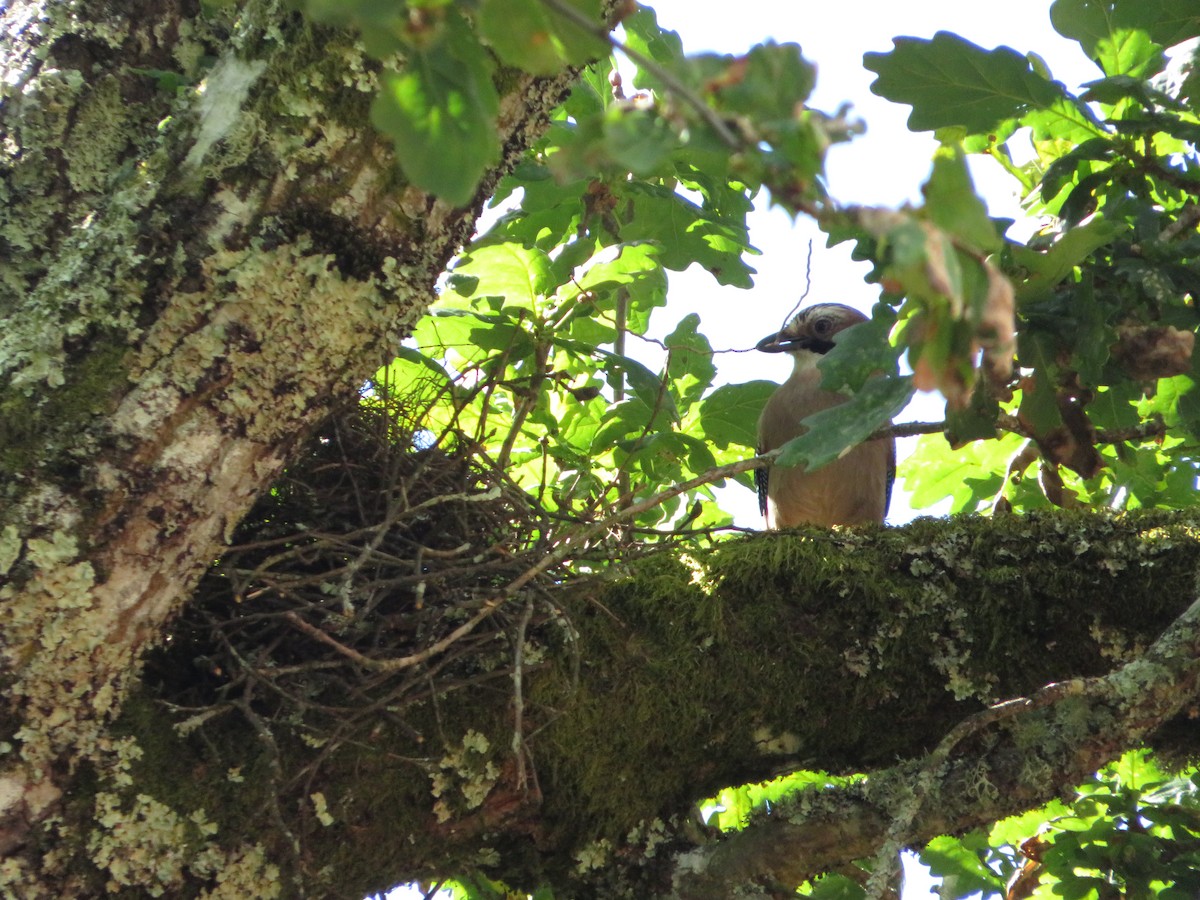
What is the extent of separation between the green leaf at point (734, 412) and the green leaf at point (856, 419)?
1.55 m

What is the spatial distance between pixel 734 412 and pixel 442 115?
105 inches

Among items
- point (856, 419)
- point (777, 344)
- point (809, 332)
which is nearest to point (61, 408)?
point (856, 419)

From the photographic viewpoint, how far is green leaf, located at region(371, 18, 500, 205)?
0.92 metres

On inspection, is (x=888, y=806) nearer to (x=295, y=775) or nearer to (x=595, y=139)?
(x=295, y=775)

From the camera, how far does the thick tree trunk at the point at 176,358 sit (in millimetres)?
1721

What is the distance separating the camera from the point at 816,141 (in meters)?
0.80

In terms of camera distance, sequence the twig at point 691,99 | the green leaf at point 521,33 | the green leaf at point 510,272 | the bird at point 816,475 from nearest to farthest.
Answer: the twig at point 691,99 → the green leaf at point 521,33 → the green leaf at point 510,272 → the bird at point 816,475

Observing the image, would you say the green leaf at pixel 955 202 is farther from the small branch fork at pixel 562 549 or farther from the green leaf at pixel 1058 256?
the green leaf at pixel 1058 256

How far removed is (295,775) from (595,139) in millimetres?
1500

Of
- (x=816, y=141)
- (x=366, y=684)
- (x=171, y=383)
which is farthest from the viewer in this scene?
(x=366, y=684)

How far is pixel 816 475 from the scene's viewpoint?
16.1 ft

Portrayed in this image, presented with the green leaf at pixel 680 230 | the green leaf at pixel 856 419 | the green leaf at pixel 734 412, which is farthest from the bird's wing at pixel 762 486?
the green leaf at pixel 856 419

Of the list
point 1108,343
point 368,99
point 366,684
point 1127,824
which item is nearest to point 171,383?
point 368,99

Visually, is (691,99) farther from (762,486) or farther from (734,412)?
(762,486)
